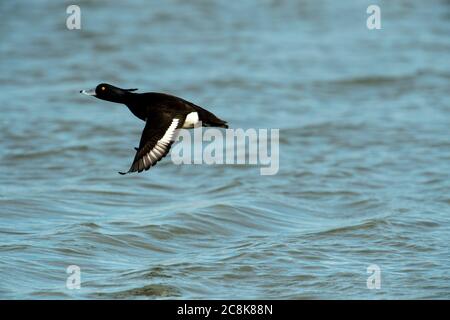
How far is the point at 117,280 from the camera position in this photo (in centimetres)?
850

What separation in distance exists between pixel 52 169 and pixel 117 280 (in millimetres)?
4476

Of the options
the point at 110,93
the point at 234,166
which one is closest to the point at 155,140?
the point at 110,93

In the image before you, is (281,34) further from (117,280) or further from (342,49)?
(117,280)

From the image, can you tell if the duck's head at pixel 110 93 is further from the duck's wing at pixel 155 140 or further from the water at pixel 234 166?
the water at pixel 234 166

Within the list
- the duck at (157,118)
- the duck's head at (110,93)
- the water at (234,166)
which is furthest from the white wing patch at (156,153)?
the duck's head at (110,93)

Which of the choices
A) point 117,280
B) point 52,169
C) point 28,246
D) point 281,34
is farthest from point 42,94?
point 117,280

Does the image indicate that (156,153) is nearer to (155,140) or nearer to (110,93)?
(155,140)

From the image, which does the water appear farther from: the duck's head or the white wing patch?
the duck's head

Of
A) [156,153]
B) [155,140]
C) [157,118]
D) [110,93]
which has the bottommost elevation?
[156,153]

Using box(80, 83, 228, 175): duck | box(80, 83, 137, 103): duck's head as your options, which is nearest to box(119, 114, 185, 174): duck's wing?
box(80, 83, 228, 175): duck

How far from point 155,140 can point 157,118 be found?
377mm

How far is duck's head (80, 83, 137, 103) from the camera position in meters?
9.47

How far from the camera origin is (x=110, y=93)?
957 centimetres

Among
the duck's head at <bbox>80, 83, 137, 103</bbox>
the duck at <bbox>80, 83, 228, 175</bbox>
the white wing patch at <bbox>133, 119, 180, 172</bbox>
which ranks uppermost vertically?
the duck's head at <bbox>80, 83, 137, 103</bbox>
